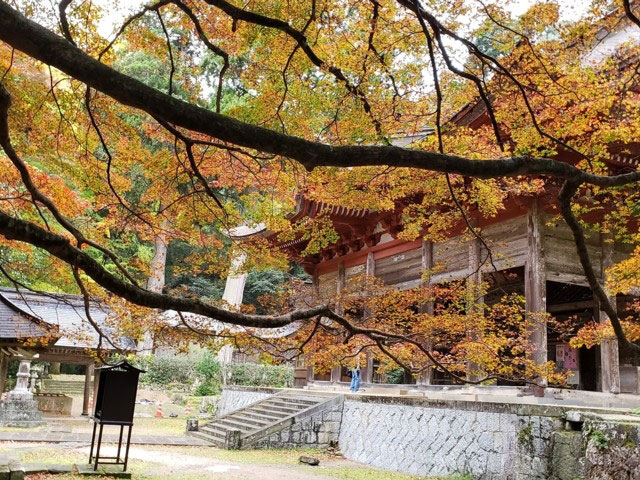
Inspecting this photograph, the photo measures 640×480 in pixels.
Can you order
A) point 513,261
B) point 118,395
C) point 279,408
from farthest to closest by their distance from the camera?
point 279,408 < point 513,261 < point 118,395

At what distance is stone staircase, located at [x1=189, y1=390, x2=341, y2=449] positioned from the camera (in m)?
12.6

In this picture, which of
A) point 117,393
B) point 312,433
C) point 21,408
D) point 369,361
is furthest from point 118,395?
point 21,408

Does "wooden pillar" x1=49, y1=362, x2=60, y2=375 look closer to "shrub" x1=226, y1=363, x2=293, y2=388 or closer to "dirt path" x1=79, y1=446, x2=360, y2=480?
"shrub" x1=226, y1=363, x2=293, y2=388

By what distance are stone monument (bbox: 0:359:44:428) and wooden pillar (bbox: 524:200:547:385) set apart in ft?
42.1

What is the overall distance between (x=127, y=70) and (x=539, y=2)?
74.8ft

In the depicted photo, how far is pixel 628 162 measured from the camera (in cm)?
966

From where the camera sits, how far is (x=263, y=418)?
14.1 m

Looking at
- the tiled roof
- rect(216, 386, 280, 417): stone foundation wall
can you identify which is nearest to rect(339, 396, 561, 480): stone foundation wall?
rect(216, 386, 280, 417): stone foundation wall

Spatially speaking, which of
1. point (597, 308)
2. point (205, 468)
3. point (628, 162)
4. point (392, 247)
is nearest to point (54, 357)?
point (205, 468)

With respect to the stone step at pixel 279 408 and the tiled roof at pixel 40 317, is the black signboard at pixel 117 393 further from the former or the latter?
the stone step at pixel 279 408

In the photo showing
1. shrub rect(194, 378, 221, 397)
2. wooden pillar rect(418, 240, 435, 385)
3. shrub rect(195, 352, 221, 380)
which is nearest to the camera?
wooden pillar rect(418, 240, 435, 385)

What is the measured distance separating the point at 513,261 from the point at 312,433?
584 cm

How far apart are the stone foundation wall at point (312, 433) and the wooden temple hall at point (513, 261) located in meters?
2.13

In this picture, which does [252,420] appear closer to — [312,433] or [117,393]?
[312,433]
